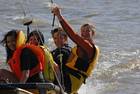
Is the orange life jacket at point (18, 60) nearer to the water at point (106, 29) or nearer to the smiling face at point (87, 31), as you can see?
the smiling face at point (87, 31)

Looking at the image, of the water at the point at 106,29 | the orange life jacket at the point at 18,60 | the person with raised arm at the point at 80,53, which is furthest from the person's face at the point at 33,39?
the water at the point at 106,29

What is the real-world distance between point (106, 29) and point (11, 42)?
34.0 feet

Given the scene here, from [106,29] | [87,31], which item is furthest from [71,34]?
[106,29]

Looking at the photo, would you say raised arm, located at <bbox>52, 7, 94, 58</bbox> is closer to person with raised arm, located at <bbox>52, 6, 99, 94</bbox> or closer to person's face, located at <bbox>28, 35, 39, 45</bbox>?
person with raised arm, located at <bbox>52, 6, 99, 94</bbox>

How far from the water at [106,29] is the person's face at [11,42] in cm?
339

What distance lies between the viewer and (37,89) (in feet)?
19.2

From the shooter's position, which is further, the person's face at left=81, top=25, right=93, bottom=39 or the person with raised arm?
the person's face at left=81, top=25, right=93, bottom=39

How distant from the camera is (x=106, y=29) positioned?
16594 mm

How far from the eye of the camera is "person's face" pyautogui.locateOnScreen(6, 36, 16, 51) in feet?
20.8

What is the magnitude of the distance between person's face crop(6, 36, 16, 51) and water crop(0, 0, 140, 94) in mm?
3390

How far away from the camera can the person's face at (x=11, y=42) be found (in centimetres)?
633

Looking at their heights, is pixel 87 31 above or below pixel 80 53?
above

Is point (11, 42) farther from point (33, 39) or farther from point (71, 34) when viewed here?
point (71, 34)

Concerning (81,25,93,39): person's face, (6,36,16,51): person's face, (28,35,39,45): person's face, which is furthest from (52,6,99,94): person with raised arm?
(6,36,16,51): person's face
